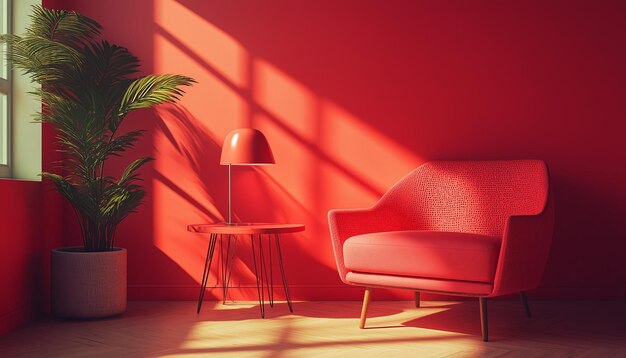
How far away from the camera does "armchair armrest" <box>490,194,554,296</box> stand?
299 cm

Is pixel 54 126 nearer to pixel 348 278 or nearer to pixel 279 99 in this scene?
pixel 279 99

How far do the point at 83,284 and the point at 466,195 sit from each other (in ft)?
6.99

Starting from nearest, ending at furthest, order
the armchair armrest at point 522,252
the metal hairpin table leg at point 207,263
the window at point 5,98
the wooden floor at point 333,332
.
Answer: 1. the wooden floor at point 333,332
2. the armchair armrest at point 522,252
3. the window at point 5,98
4. the metal hairpin table leg at point 207,263

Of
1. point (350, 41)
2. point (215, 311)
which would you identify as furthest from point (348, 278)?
point (350, 41)

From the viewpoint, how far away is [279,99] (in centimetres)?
421

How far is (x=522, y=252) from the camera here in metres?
3.10

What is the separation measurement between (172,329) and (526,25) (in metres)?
2.74

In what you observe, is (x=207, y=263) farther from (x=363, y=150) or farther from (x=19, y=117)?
(x=19, y=117)

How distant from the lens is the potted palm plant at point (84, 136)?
352cm

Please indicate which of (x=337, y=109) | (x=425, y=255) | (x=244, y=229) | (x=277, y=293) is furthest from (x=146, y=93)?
(x=425, y=255)

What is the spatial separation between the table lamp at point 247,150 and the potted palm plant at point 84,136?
44 centimetres

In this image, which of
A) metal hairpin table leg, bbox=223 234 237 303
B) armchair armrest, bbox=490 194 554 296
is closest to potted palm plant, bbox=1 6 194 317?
metal hairpin table leg, bbox=223 234 237 303

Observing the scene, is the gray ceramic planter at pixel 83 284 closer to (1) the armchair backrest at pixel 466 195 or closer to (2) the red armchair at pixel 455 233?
(2) the red armchair at pixel 455 233

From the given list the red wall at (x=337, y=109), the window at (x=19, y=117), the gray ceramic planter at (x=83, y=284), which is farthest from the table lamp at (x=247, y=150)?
the window at (x=19, y=117)
